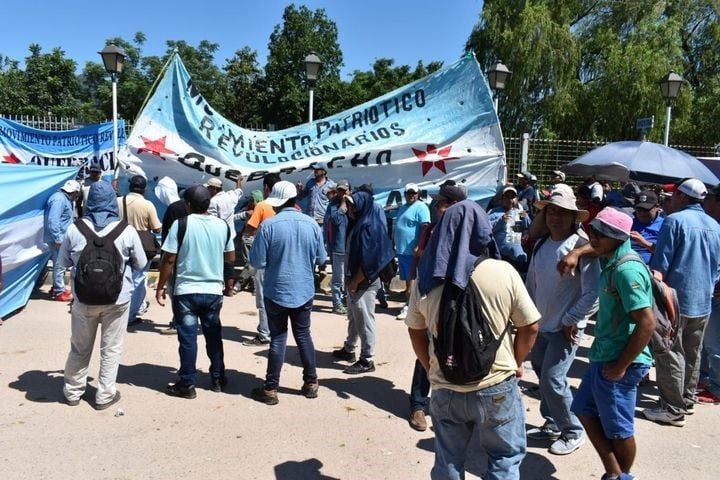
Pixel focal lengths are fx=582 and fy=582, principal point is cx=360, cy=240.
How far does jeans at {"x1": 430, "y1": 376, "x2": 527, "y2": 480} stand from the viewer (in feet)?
8.36

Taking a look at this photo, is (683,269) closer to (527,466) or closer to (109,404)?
(527,466)

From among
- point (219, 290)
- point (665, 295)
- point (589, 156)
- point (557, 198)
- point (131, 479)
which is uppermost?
point (589, 156)

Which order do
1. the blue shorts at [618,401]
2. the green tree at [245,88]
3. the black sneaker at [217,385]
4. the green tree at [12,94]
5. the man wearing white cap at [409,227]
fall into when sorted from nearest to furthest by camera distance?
the blue shorts at [618,401] → the black sneaker at [217,385] → the man wearing white cap at [409,227] → the green tree at [12,94] → the green tree at [245,88]

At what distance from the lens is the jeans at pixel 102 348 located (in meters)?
4.46

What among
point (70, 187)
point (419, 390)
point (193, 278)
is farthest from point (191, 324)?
point (70, 187)

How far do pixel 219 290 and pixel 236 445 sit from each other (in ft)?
4.50

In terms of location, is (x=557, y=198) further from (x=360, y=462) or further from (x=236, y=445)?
(x=236, y=445)

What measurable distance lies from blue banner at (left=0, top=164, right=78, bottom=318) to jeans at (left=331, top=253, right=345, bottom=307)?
3.90 m

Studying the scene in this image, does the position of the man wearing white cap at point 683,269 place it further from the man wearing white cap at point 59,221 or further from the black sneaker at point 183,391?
the man wearing white cap at point 59,221

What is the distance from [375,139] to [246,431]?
6454 millimetres

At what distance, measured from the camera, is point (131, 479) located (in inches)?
136

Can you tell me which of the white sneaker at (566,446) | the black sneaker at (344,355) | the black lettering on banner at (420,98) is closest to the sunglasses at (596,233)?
the white sneaker at (566,446)

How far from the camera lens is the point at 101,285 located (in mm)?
4293

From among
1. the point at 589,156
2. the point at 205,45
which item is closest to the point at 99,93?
the point at 205,45
